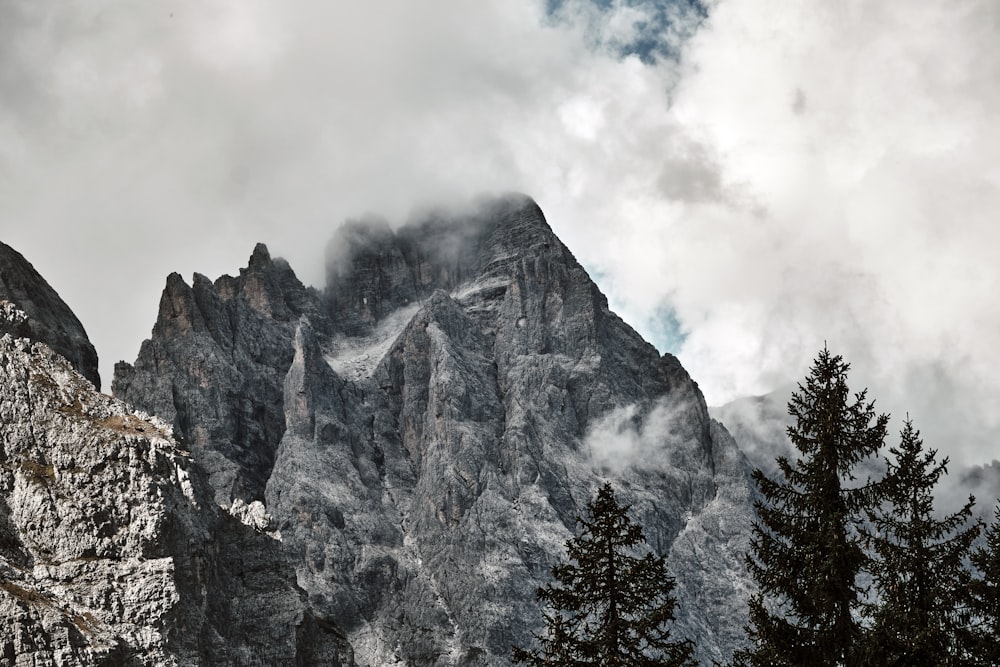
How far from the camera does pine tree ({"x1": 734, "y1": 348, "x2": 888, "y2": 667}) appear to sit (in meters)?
31.7

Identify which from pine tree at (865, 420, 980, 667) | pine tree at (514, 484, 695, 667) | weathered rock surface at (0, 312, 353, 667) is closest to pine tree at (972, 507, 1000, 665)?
pine tree at (865, 420, 980, 667)

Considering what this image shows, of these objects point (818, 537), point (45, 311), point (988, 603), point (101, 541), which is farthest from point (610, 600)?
point (45, 311)

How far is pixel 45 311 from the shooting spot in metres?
146

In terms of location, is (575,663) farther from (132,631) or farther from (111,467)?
(111,467)

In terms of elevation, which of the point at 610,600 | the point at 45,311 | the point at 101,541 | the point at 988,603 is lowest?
the point at 610,600

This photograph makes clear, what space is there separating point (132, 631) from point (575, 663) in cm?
7059

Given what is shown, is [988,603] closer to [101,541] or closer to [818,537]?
[818,537]

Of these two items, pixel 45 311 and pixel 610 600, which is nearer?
pixel 610 600

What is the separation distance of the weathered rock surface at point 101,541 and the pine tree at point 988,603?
68768 millimetres

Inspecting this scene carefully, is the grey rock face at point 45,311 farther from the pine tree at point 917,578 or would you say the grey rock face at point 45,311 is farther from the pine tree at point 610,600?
the pine tree at point 917,578

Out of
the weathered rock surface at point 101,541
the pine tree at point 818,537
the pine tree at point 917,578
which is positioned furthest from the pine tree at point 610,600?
the weathered rock surface at point 101,541

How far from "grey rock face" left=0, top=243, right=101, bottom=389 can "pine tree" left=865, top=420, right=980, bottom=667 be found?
117 meters

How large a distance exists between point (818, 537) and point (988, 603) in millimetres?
6246

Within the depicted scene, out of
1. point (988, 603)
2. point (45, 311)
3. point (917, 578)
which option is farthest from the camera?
point (45, 311)
